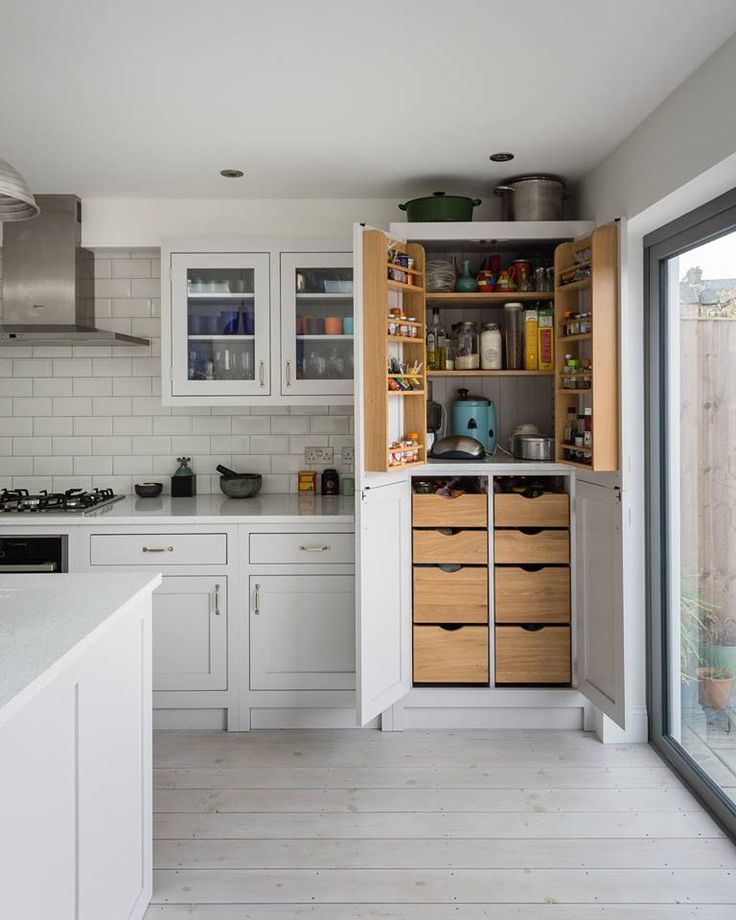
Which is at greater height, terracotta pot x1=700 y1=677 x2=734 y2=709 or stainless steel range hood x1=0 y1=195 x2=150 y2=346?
stainless steel range hood x1=0 y1=195 x2=150 y2=346

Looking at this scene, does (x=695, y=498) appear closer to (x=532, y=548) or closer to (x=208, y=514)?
(x=532, y=548)

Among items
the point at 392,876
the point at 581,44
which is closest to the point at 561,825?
the point at 392,876

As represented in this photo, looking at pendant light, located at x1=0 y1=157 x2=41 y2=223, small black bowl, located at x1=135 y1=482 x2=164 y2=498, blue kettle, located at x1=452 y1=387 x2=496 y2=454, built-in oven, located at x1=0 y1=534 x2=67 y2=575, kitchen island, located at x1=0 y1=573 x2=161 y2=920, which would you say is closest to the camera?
kitchen island, located at x1=0 y1=573 x2=161 y2=920

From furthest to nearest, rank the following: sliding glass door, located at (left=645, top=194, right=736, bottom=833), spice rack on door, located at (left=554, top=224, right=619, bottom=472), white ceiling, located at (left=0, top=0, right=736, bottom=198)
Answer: spice rack on door, located at (left=554, top=224, right=619, bottom=472) → sliding glass door, located at (left=645, top=194, right=736, bottom=833) → white ceiling, located at (left=0, top=0, right=736, bottom=198)

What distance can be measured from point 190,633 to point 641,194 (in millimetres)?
2582

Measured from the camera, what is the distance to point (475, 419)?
3.82 meters

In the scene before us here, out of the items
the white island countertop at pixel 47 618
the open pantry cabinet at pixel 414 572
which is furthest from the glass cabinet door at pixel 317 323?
Result: the white island countertop at pixel 47 618

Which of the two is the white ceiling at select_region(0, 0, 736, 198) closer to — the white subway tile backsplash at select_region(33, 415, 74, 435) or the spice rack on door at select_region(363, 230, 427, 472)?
the spice rack on door at select_region(363, 230, 427, 472)

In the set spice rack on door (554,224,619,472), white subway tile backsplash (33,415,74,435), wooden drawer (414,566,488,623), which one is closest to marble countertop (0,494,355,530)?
wooden drawer (414,566,488,623)

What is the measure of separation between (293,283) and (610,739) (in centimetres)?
250

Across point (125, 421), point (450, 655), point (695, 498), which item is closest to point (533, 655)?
point (450, 655)

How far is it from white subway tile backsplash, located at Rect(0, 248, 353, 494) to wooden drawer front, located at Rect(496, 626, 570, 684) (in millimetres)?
1240

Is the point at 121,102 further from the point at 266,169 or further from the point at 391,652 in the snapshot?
the point at 391,652

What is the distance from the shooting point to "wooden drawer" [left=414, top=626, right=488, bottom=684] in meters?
3.54
